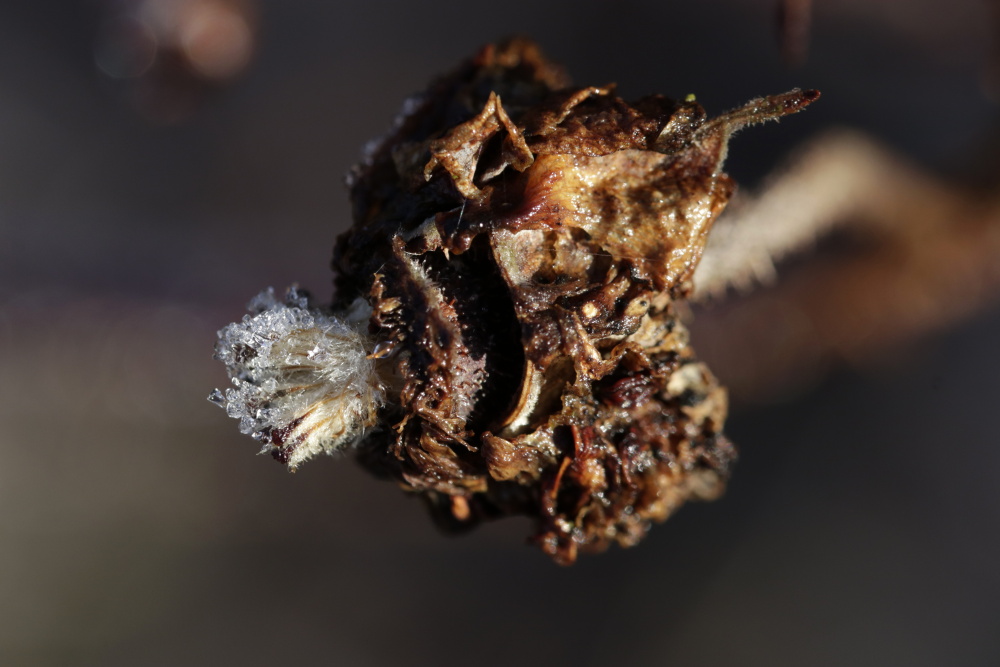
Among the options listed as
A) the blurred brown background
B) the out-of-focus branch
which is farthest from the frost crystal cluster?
the blurred brown background

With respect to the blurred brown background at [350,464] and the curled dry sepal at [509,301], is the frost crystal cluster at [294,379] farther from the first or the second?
the blurred brown background at [350,464]

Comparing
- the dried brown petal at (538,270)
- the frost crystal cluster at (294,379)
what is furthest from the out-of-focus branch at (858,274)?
the frost crystal cluster at (294,379)

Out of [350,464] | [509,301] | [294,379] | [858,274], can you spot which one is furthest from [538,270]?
[350,464]

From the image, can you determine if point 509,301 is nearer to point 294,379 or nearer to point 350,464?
point 294,379

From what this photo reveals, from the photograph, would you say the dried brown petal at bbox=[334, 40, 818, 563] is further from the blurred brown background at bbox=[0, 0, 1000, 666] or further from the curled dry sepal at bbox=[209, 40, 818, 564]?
the blurred brown background at bbox=[0, 0, 1000, 666]

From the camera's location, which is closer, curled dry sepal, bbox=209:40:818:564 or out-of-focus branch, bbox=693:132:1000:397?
curled dry sepal, bbox=209:40:818:564

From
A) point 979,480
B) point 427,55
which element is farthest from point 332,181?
point 979,480

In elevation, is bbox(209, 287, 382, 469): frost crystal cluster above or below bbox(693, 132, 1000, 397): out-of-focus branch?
above

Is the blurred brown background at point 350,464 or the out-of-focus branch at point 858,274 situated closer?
the out-of-focus branch at point 858,274
